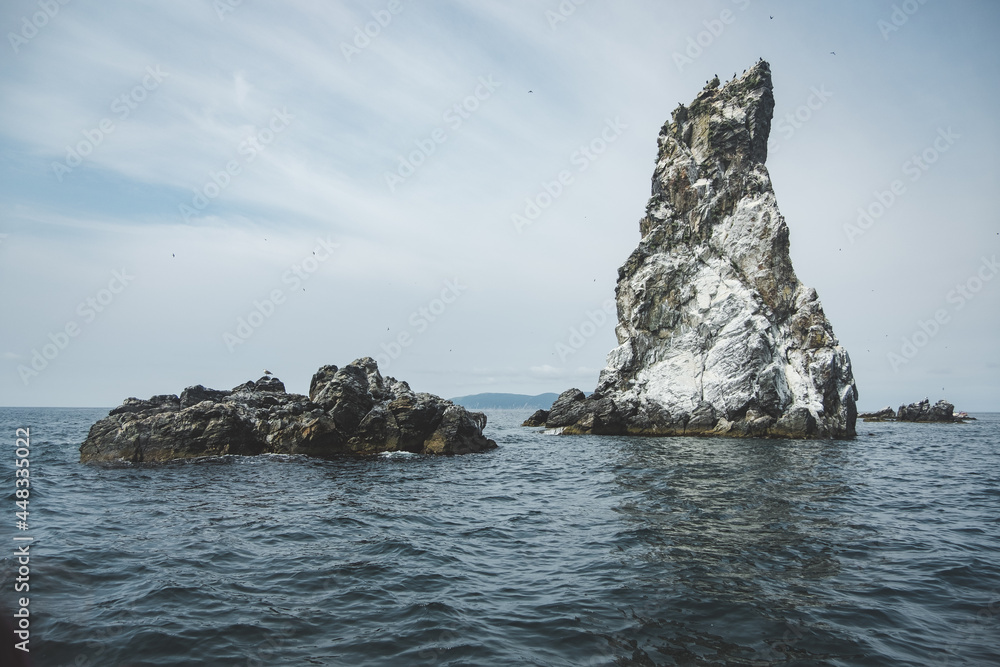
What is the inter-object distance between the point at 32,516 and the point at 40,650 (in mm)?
10744

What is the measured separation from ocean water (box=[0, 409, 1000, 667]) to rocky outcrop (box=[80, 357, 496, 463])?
8538 mm

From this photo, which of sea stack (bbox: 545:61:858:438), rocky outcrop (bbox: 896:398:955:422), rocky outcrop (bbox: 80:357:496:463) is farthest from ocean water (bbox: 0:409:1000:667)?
rocky outcrop (bbox: 896:398:955:422)

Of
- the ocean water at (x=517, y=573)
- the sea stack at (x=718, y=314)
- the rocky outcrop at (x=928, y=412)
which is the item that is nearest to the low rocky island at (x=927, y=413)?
the rocky outcrop at (x=928, y=412)

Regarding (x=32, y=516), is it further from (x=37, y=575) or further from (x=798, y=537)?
(x=798, y=537)

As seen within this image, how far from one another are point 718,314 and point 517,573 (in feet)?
152

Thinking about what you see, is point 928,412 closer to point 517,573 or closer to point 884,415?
point 884,415

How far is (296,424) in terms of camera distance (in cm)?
3381

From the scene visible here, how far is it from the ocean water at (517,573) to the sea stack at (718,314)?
86.8ft

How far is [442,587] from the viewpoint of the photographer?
10.4 meters

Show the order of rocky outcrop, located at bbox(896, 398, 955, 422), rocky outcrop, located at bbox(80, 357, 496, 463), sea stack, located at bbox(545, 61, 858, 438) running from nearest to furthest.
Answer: rocky outcrop, located at bbox(80, 357, 496, 463) → sea stack, located at bbox(545, 61, 858, 438) → rocky outcrop, located at bbox(896, 398, 955, 422)

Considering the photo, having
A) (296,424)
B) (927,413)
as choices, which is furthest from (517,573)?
(927,413)

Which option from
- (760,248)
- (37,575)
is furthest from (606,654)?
(760,248)

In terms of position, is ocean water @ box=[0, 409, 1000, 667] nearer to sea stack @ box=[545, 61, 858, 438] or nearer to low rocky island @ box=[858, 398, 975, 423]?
sea stack @ box=[545, 61, 858, 438]

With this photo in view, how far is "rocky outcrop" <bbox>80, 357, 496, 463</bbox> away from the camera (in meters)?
30.2
